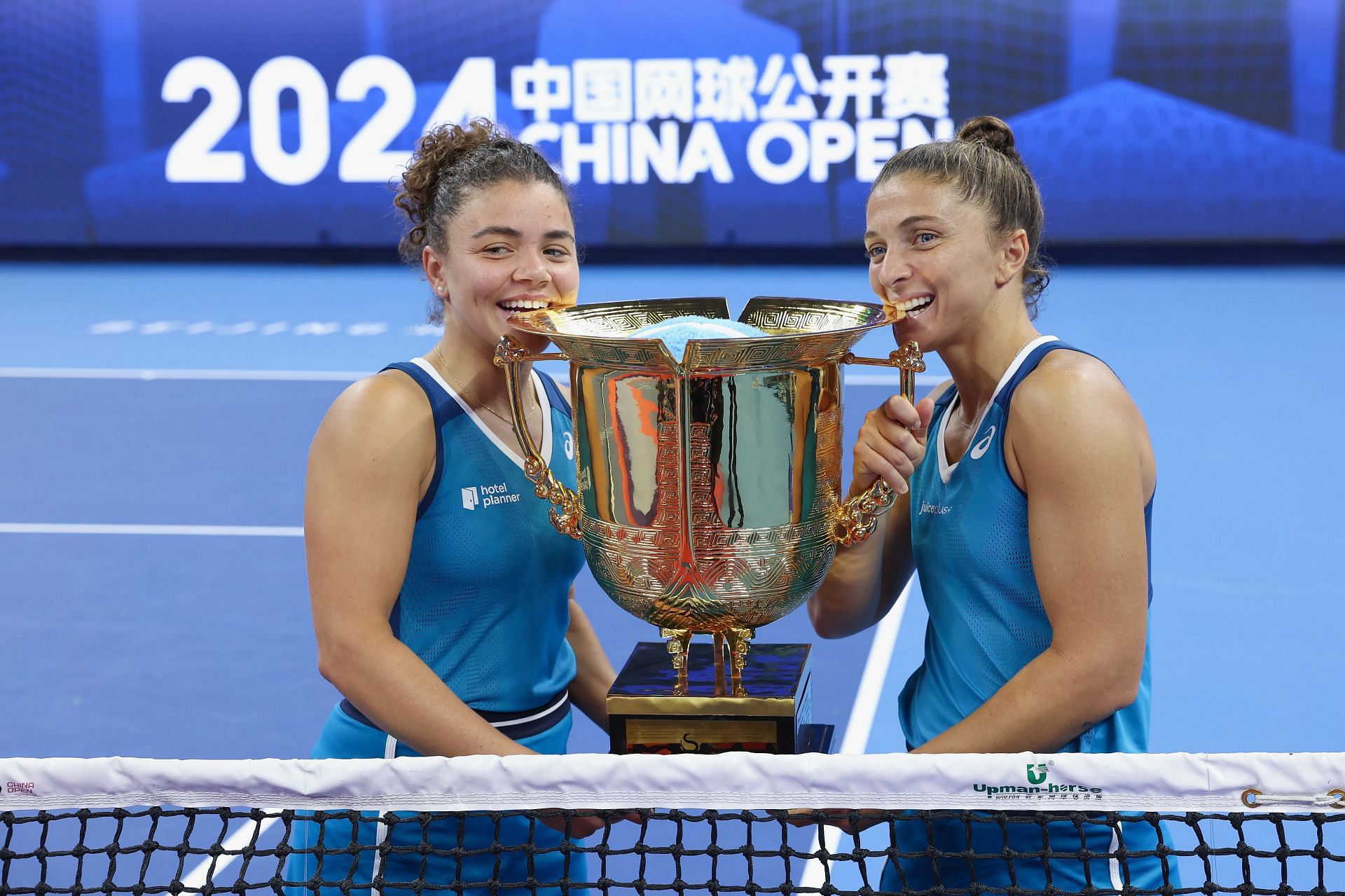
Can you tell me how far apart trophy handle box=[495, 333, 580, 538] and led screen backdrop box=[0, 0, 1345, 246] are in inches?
431

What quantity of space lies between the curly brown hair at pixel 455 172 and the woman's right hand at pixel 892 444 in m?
0.71

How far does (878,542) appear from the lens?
2.45 metres

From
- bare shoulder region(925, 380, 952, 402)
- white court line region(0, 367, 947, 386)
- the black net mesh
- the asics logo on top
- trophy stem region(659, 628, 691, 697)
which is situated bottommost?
white court line region(0, 367, 947, 386)

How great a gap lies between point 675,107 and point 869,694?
9.17m

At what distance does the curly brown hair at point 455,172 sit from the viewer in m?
2.41

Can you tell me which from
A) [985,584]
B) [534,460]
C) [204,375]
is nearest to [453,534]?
[534,460]

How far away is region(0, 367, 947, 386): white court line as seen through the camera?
930 centimetres

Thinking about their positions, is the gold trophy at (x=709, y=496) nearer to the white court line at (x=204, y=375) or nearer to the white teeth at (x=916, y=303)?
the white teeth at (x=916, y=303)

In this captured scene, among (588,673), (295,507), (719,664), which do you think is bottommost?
(295,507)

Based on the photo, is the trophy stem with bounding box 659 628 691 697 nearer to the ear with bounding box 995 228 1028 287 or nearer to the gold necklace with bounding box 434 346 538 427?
the gold necklace with bounding box 434 346 538 427

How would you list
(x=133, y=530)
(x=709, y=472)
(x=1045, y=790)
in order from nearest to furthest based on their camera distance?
(x=1045, y=790) < (x=709, y=472) < (x=133, y=530)

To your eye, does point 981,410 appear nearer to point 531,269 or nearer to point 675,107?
point 531,269

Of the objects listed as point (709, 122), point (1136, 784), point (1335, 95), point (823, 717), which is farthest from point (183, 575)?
point (1335, 95)

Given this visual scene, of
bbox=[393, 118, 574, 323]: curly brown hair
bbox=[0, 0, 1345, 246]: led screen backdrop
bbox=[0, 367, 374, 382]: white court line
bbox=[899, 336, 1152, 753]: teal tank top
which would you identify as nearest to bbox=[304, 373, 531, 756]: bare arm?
bbox=[393, 118, 574, 323]: curly brown hair
